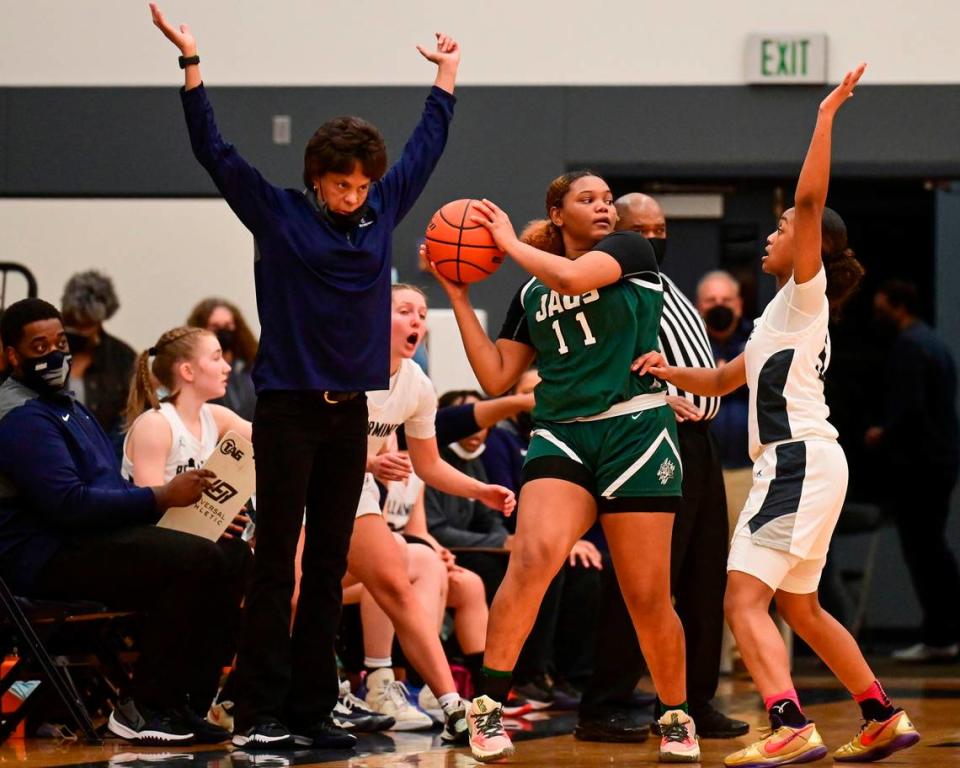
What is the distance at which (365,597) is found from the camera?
6.23 m

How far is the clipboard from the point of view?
18.2 feet

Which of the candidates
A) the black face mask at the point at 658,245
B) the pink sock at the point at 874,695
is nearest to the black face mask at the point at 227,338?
the black face mask at the point at 658,245

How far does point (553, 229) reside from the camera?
518 centimetres

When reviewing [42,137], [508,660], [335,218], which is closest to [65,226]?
[42,137]

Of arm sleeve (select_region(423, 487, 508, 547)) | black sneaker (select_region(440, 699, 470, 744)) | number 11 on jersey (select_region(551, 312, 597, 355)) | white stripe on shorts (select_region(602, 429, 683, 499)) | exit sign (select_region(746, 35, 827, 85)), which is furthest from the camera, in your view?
exit sign (select_region(746, 35, 827, 85))

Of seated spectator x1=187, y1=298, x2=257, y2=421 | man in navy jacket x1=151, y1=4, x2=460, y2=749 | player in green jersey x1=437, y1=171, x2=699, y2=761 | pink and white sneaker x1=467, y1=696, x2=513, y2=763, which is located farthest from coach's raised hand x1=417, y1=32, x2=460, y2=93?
seated spectator x1=187, y1=298, x2=257, y2=421

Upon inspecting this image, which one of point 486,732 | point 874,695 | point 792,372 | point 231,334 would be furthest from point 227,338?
point 874,695

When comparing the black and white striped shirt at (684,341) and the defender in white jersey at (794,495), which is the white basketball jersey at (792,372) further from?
the black and white striped shirt at (684,341)

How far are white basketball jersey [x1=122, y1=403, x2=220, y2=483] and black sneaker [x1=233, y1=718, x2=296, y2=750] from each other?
45.7 inches

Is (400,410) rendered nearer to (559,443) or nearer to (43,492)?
(559,443)

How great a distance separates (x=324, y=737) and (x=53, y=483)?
118 cm

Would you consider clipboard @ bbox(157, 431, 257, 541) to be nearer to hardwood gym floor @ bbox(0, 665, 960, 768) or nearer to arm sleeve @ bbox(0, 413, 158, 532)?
arm sleeve @ bbox(0, 413, 158, 532)

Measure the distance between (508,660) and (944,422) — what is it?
202 inches

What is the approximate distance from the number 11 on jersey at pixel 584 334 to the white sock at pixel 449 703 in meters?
1.33
